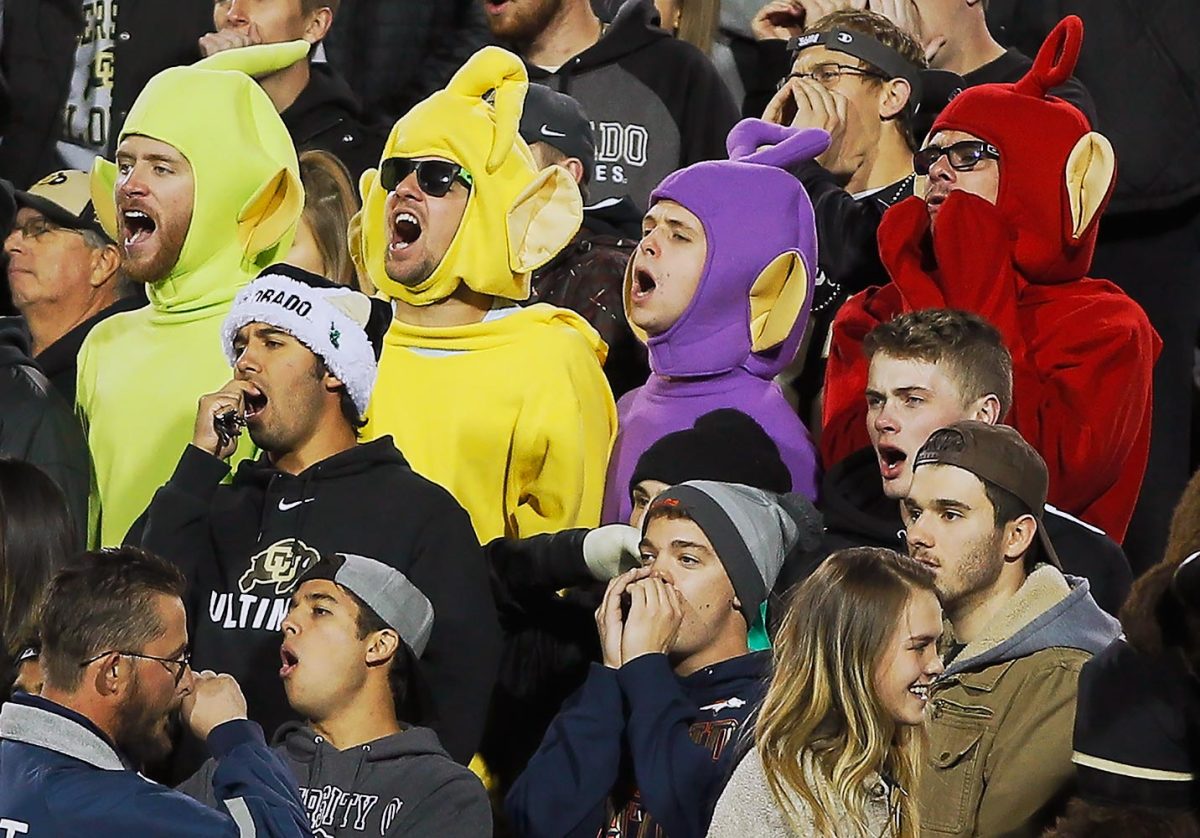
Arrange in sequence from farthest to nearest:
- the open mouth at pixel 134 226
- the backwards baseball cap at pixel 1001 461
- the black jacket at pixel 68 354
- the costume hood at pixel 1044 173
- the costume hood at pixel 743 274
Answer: the black jacket at pixel 68 354 < the open mouth at pixel 134 226 < the costume hood at pixel 743 274 < the costume hood at pixel 1044 173 < the backwards baseball cap at pixel 1001 461

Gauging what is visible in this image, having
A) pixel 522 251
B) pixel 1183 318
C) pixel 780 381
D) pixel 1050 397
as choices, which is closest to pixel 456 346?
pixel 522 251

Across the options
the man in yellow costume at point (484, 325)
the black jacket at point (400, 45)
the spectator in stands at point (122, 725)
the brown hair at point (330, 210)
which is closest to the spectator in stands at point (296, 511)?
the man in yellow costume at point (484, 325)

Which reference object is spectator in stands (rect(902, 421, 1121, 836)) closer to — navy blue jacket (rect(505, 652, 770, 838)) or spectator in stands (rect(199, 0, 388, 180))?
navy blue jacket (rect(505, 652, 770, 838))

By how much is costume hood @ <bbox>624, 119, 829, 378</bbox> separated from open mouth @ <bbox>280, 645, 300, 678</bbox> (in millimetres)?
1502

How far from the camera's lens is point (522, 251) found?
22.7ft

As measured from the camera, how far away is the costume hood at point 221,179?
23.2 ft

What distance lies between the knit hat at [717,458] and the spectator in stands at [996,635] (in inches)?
23.2

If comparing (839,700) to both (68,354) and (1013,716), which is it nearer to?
(1013,716)

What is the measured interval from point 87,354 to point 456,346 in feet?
3.66

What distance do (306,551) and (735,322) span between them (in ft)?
4.53

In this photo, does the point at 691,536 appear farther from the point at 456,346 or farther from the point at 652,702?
the point at 456,346

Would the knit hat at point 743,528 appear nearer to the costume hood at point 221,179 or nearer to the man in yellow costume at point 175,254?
the man in yellow costume at point 175,254

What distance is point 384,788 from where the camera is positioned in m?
5.51

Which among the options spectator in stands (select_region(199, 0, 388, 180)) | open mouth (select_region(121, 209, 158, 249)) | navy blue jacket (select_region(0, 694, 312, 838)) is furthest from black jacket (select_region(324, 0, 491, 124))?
navy blue jacket (select_region(0, 694, 312, 838))
